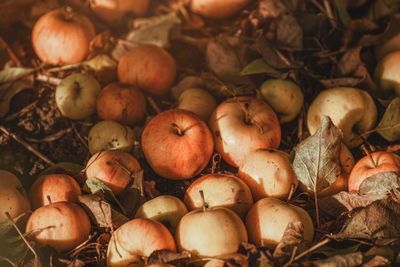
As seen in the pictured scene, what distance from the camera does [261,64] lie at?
2.01 m

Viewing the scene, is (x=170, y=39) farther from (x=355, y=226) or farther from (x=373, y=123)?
(x=355, y=226)

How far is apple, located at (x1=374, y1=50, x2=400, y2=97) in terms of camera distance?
6.61 feet

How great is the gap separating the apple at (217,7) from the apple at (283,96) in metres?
0.72

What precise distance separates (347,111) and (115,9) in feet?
5.19

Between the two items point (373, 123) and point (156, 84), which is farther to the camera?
point (156, 84)

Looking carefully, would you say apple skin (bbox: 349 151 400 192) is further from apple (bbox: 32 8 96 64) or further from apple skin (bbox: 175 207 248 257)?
apple (bbox: 32 8 96 64)

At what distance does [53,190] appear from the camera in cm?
153

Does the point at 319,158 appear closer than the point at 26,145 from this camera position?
Yes

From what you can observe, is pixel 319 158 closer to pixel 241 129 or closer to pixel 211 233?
pixel 241 129

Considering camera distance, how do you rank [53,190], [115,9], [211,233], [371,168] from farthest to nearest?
[115,9] < [371,168] < [53,190] < [211,233]

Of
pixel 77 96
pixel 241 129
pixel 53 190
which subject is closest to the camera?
pixel 53 190

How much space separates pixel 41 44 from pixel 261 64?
1.25 m

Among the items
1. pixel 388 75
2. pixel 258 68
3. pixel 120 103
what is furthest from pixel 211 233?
pixel 388 75

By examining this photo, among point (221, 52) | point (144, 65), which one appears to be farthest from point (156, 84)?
point (221, 52)
